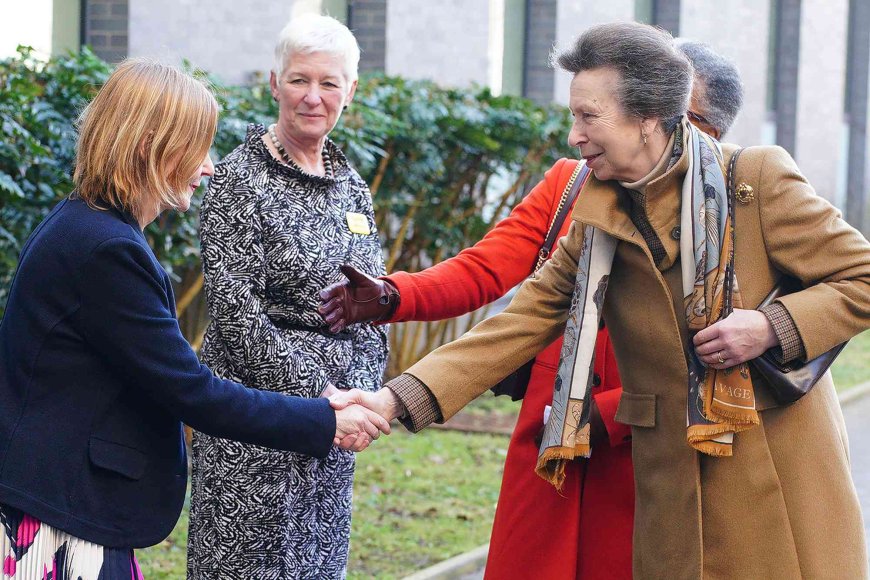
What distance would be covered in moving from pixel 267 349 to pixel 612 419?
1.05 m

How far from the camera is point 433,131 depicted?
787 centimetres

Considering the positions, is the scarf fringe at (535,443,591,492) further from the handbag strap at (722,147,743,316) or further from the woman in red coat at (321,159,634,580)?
the handbag strap at (722,147,743,316)

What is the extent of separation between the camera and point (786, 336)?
2.77 m

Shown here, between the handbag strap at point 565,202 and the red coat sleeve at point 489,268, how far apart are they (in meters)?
0.03

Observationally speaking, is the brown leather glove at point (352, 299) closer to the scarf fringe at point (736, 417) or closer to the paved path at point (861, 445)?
the scarf fringe at point (736, 417)

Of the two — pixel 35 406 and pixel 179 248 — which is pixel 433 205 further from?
pixel 35 406

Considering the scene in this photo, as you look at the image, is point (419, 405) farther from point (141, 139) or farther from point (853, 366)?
point (853, 366)

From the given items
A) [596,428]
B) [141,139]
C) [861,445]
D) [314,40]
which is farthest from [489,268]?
[861,445]

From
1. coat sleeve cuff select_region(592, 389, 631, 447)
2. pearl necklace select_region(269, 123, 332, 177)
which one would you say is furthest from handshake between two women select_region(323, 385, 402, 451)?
pearl necklace select_region(269, 123, 332, 177)

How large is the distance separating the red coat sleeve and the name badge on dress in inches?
10.0

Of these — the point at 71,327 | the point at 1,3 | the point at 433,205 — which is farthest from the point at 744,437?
the point at 1,3

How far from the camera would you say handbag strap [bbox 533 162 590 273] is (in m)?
3.53

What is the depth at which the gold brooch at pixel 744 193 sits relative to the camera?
2.85 metres

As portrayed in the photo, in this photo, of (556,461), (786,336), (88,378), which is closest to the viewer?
(88,378)
